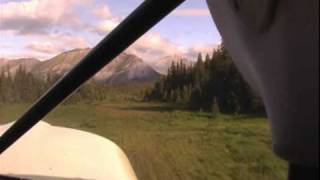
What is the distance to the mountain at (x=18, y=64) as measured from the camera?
242 centimetres

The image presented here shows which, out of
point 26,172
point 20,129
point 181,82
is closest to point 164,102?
point 181,82

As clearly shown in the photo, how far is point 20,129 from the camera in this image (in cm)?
159

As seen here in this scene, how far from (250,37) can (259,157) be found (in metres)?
3.24

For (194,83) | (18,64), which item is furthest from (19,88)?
(194,83)

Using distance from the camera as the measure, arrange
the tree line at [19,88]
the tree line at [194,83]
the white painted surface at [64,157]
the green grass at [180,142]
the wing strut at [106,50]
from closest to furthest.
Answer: the wing strut at [106,50] < the tree line at [194,83] < the white painted surface at [64,157] < the tree line at [19,88] < the green grass at [180,142]

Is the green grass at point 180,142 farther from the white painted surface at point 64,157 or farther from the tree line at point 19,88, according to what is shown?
the white painted surface at point 64,157

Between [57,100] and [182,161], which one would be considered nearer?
[57,100]

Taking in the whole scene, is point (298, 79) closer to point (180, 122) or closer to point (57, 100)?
point (57, 100)

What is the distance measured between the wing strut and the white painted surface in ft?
2.91

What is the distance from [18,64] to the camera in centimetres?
247

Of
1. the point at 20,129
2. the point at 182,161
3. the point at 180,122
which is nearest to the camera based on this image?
the point at 20,129

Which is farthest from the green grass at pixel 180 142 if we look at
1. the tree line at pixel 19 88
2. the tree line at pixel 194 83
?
the tree line at pixel 194 83

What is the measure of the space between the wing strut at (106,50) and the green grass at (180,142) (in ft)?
5.85

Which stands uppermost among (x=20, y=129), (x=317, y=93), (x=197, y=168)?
(x=317, y=93)
